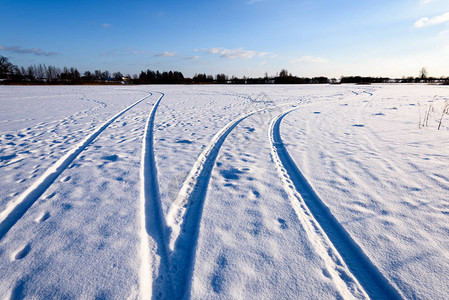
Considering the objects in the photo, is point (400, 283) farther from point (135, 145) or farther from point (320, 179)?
point (135, 145)

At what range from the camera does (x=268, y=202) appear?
3.16 metres

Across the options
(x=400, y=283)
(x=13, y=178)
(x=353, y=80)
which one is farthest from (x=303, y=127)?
(x=353, y=80)

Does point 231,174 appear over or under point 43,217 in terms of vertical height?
over

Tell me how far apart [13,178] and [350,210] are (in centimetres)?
567

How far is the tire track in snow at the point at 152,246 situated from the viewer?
1.92 meters

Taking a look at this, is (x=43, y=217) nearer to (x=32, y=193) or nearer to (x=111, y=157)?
(x=32, y=193)

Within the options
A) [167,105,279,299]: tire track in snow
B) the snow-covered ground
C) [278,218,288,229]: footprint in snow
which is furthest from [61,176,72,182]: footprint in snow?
[278,218,288,229]: footprint in snow

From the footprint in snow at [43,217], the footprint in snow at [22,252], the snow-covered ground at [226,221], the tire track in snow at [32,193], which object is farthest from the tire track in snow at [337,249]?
the tire track in snow at [32,193]

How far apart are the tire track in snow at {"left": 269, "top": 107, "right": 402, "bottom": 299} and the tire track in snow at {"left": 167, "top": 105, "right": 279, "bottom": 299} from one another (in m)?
1.39

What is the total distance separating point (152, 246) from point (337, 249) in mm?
2063

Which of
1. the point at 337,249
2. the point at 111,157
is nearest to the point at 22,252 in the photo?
the point at 111,157

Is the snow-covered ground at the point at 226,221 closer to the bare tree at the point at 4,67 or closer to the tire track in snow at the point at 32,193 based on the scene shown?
the tire track in snow at the point at 32,193

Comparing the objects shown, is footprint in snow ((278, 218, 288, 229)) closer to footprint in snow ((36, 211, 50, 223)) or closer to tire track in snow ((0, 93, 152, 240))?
footprint in snow ((36, 211, 50, 223))

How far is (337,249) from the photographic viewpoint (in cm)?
232
